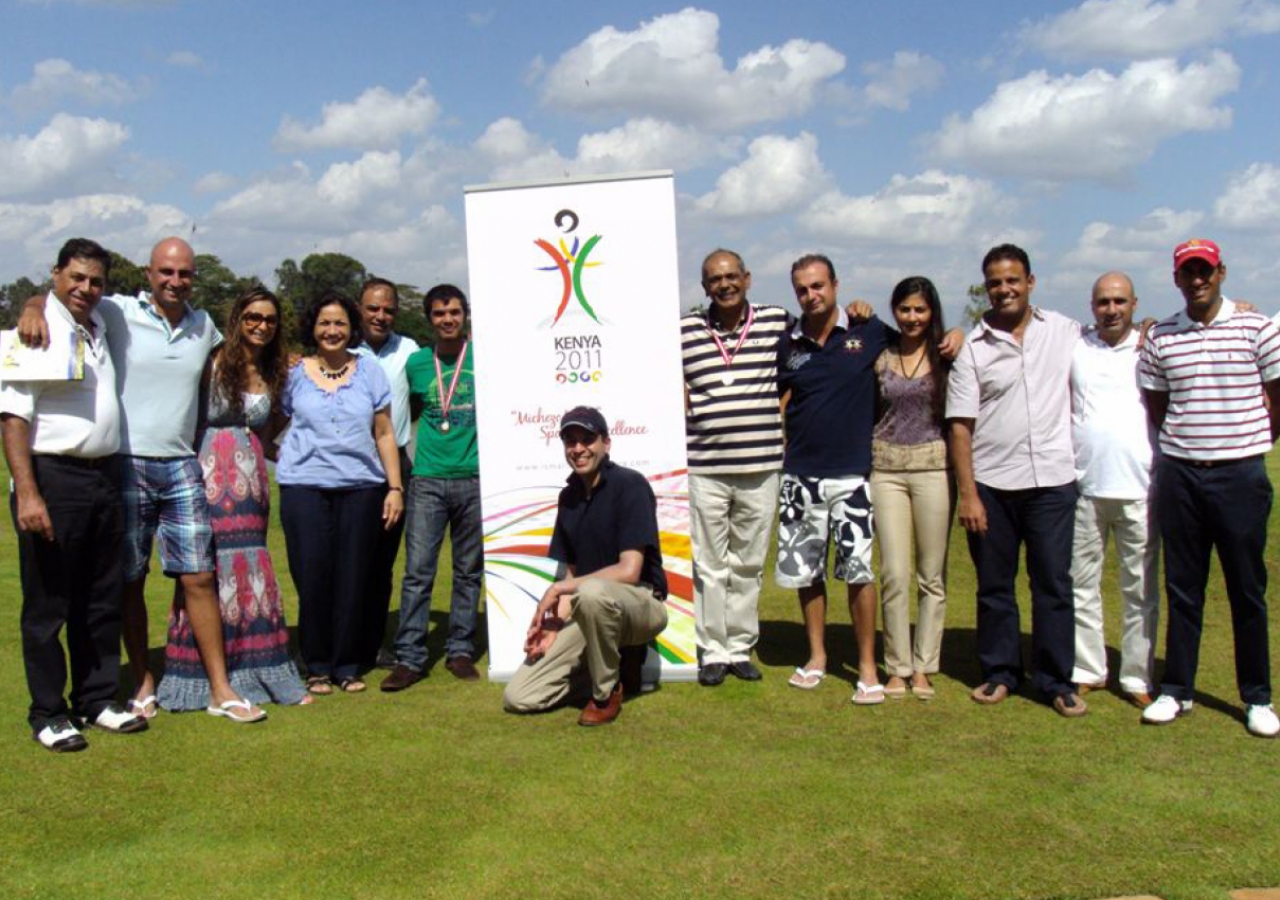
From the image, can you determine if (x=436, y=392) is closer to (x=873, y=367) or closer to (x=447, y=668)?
(x=447, y=668)

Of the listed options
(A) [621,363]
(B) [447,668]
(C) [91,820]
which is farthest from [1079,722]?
(C) [91,820]

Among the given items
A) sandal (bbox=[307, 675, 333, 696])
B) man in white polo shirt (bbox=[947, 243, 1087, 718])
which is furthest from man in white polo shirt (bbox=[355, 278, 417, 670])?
man in white polo shirt (bbox=[947, 243, 1087, 718])

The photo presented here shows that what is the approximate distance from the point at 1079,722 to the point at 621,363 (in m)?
2.49

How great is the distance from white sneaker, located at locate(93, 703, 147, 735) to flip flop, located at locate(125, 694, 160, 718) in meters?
0.12

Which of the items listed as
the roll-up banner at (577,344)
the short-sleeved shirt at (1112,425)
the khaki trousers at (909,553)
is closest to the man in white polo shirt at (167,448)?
the roll-up banner at (577,344)

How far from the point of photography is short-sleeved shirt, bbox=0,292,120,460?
4.25 m

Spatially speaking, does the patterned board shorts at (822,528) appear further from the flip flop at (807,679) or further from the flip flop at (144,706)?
→ the flip flop at (144,706)

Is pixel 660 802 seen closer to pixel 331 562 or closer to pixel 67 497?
pixel 331 562

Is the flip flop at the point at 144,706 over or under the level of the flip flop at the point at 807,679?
over

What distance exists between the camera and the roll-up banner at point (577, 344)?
5195 millimetres

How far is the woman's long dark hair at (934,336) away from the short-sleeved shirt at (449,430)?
81.2 inches

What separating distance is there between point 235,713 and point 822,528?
105 inches

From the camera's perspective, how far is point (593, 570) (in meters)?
5.02

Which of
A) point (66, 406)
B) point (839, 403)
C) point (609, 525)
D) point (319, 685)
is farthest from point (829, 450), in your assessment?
point (66, 406)
